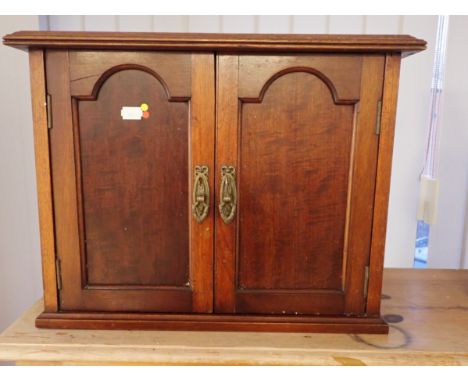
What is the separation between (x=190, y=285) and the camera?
1.11 m

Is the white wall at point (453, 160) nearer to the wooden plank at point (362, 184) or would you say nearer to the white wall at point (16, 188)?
the wooden plank at point (362, 184)

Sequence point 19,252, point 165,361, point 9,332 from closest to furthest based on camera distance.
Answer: point 165,361 < point 9,332 < point 19,252

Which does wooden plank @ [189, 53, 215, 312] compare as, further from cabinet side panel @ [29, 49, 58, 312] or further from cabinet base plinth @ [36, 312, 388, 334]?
cabinet side panel @ [29, 49, 58, 312]

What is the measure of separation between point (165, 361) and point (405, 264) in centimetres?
123

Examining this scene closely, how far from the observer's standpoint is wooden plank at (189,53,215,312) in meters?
1.00

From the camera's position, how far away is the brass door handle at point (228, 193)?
1.03m

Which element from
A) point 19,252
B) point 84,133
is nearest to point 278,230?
point 84,133

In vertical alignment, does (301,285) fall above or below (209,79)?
below

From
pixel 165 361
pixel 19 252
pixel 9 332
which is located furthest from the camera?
pixel 19 252

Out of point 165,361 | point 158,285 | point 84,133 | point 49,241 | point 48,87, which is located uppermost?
point 48,87

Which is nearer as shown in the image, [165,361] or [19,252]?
[165,361]

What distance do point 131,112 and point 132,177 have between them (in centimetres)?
16

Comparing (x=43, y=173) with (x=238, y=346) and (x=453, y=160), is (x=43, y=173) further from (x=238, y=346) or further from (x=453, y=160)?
(x=453, y=160)

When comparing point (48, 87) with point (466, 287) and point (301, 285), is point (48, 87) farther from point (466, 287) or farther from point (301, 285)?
point (466, 287)
